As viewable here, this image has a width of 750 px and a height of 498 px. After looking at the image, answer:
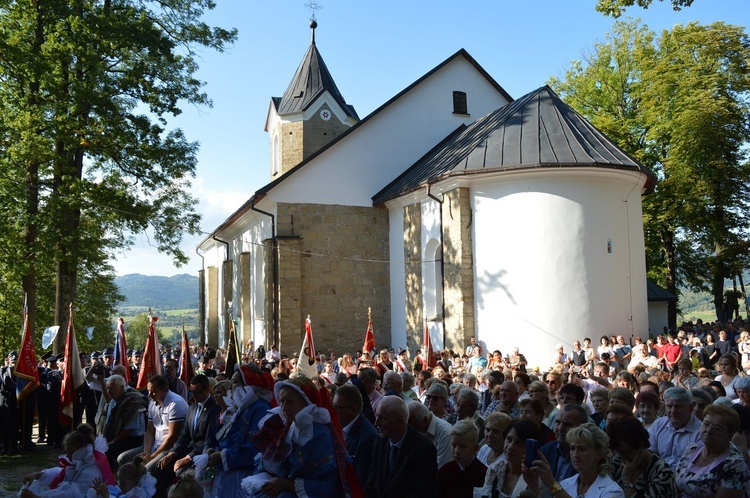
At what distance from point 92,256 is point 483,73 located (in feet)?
48.6

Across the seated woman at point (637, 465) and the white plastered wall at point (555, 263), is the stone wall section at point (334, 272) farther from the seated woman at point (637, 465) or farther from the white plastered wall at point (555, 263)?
the seated woman at point (637, 465)

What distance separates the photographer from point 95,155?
69.1 feet

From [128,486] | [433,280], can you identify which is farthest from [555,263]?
[128,486]

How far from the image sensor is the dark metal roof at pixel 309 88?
32906mm

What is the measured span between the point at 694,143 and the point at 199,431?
26085 mm

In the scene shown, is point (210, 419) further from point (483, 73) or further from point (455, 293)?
point (483, 73)

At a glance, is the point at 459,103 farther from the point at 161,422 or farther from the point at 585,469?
the point at 585,469

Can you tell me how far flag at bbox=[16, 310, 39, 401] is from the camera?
11547mm

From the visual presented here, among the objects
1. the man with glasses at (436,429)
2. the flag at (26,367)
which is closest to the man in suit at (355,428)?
the man with glasses at (436,429)

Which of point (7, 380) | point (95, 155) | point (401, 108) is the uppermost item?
point (401, 108)

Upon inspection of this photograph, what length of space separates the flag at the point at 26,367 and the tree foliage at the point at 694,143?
24.3 meters

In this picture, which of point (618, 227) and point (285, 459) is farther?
point (618, 227)

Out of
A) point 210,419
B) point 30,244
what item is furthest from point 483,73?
point 210,419

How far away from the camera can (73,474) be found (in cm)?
580
